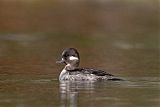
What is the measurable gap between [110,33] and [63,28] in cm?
330

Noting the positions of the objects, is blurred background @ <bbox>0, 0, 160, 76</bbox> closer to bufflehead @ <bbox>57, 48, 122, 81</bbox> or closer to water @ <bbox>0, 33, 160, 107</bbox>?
water @ <bbox>0, 33, 160, 107</bbox>

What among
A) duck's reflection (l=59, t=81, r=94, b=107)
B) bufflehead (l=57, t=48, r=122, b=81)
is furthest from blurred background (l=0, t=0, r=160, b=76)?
duck's reflection (l=59, t=81, r=94, b=107)

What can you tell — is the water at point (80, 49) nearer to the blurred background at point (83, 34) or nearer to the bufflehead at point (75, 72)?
the blurred background at point (83, 34)

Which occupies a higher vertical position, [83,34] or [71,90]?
[83,34]

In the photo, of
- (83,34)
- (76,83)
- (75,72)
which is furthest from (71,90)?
(83,34)

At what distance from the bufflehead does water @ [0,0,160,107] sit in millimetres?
264

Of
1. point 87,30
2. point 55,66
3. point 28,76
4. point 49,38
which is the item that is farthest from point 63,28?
point 28,76

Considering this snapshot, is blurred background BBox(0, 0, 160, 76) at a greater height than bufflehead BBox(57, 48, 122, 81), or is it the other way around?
blurred background BBox(0, 0, 160, 76)

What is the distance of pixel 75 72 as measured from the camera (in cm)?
2355

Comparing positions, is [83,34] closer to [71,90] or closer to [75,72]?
[75,72]

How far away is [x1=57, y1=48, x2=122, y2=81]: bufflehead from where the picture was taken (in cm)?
2298

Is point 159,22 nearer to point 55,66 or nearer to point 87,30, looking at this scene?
point 87,30

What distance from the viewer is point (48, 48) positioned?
32812mm

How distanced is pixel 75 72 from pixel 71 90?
88.5 inches
